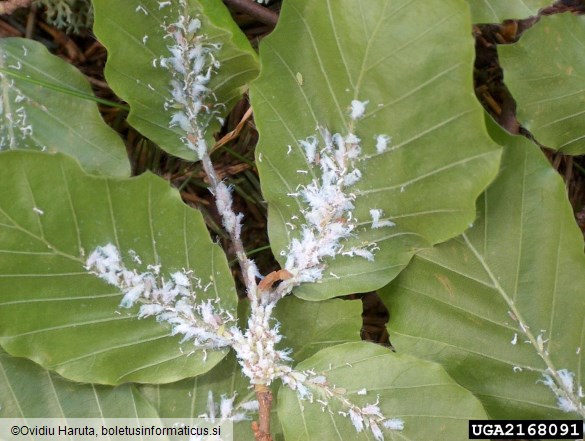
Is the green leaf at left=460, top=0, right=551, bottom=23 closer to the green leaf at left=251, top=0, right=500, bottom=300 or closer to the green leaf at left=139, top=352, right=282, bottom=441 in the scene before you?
the green leaf at left=251, top=0, right=500, bottom=300

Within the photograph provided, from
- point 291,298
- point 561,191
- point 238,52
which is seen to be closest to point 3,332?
point 291,298

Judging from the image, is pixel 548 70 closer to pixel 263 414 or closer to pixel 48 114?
pixel 263 414

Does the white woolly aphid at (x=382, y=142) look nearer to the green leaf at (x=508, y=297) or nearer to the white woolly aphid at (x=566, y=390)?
the green leaf at (x=508, y=297)

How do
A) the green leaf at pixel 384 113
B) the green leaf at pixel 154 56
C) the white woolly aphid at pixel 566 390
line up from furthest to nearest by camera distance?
the white woolly aphid at pixel 566 390
the green leaf at pixel 154 56
the green leaf at pixel 384 113

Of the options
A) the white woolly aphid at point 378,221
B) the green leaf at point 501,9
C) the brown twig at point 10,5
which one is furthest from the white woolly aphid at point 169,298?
the green leaf at point 501,9

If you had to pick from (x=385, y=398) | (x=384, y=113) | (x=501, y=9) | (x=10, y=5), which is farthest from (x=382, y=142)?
(x=10, y=5)

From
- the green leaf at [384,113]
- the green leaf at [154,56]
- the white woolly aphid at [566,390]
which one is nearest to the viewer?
the green leaf at [384,113]
